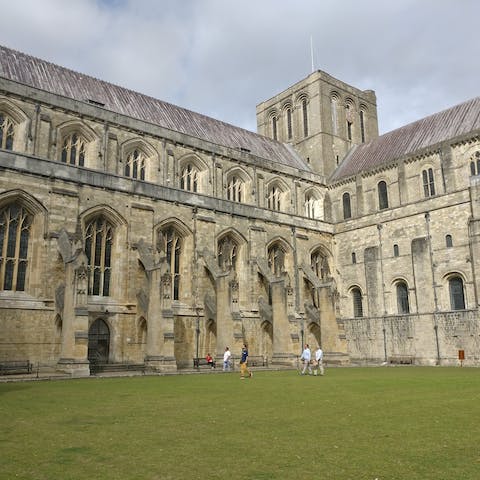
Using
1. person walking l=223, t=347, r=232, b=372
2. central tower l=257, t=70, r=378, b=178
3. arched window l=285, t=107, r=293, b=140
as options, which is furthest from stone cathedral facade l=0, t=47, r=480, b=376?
arched window l=285, t=107, r=293, b=140

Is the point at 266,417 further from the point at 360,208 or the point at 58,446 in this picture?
the point at 360,208

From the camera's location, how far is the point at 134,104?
3544cm

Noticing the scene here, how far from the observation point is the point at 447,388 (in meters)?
15.1

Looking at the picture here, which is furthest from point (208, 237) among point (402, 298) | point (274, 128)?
point (274, 128)

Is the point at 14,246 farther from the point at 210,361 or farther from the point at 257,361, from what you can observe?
the point at 257,361

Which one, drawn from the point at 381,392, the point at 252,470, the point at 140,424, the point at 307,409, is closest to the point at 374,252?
the point at 381,392

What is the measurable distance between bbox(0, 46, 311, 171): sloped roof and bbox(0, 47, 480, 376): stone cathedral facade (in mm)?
145

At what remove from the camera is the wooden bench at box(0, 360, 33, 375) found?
2075 centimetres

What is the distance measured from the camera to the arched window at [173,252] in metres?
28.6

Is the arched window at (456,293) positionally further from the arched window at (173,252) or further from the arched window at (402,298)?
the arched window at (173,252)

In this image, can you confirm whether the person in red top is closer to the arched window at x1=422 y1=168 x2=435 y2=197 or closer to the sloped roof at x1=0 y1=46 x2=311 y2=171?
the sloped roof at x1=0 y1=46 x2=311 y2=171

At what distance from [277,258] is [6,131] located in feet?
60.9

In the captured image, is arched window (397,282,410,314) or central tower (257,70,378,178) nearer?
arched window (397,282,410,314)

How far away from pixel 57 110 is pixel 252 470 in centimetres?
2700
